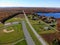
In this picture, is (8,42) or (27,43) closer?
(27,43)

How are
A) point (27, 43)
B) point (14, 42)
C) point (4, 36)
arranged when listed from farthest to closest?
point (4, 36) → point (14, 42) → point (27, 43)

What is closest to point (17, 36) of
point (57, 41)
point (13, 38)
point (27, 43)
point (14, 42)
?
point (13, 38)

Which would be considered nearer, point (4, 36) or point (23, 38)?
point (23, 38)

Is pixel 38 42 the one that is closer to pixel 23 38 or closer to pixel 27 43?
pixel 27 43

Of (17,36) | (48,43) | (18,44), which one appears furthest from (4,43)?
(48,43)

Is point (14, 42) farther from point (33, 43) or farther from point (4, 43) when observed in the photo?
point (33, 43)

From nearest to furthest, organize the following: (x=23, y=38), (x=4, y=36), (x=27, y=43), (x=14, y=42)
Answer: (x=27, y=43) → (x=14, y=42) → (x=23, y=38) → (x=4, y=36)

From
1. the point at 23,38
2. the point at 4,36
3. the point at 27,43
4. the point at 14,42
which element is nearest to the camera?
the point at 27,43

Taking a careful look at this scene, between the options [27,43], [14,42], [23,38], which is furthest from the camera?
[23,38]
